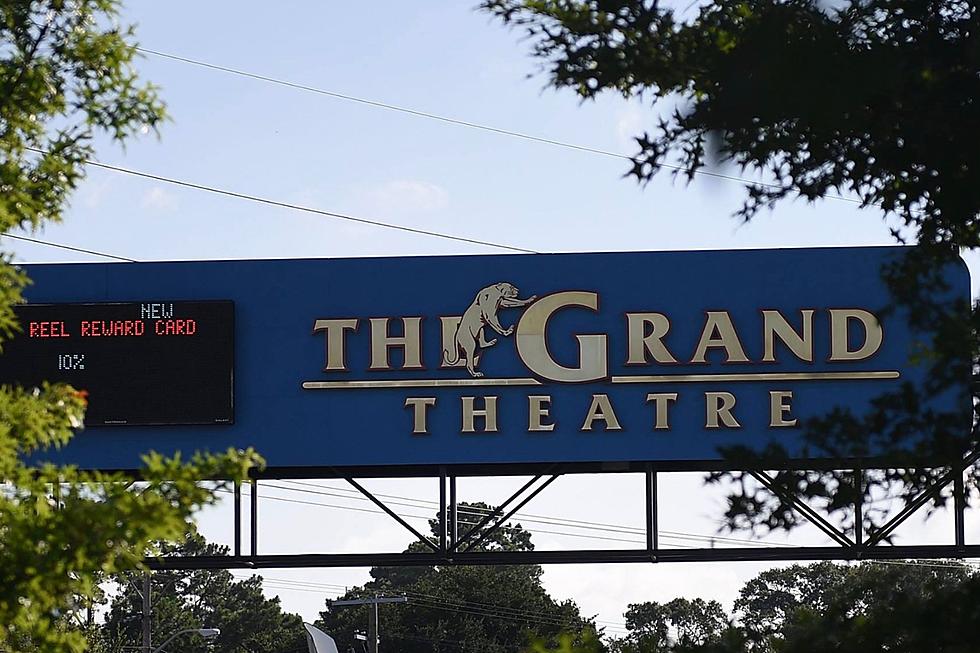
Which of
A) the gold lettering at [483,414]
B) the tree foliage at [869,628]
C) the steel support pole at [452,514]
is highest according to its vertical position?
the gold lettering at [483,414]

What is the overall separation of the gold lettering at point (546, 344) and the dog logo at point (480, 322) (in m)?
0.17

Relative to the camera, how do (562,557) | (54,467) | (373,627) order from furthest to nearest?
(373,627) → (562,557) → (54,467)

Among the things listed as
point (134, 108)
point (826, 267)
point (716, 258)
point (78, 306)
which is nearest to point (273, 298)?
point (78, 306)

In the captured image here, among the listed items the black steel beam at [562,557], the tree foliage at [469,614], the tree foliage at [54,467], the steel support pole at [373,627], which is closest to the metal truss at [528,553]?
the black steel beam at [562,557]

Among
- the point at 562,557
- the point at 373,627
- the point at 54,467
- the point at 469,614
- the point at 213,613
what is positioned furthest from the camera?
the point at 213,613

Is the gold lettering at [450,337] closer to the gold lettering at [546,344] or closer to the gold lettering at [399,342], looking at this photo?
the gold lettering at [399,342]

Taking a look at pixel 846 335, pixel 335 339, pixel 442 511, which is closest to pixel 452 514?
pixel 442 511

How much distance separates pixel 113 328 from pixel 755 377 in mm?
7461

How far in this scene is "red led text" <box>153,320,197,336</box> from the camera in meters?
19.7

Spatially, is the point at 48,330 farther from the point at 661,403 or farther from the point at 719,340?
the point at 719,340

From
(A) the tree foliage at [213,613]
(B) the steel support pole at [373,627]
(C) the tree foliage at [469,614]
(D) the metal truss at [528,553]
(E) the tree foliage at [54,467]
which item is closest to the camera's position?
(E) the tree foliage at [54,467]

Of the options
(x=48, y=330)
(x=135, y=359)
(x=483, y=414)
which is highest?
(x=48, y=330)

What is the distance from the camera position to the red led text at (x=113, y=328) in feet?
64.6

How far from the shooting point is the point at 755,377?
64.8ft
